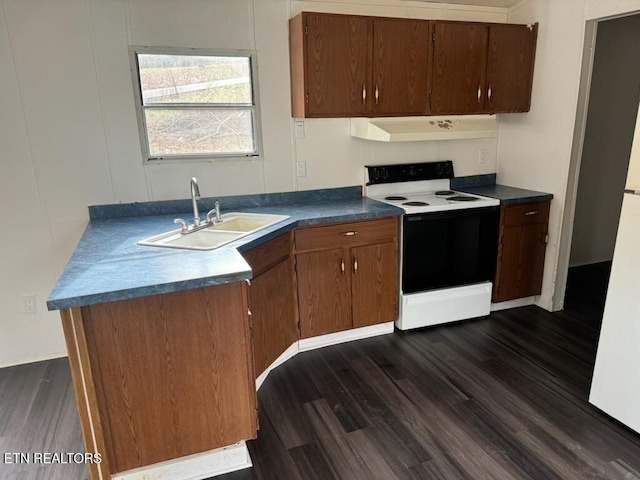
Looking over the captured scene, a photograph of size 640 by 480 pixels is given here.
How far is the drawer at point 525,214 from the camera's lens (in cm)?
323

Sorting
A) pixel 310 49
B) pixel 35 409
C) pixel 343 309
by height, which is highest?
pixel 310 49

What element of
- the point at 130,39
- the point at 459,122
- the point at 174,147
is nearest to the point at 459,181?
the point at 459,122

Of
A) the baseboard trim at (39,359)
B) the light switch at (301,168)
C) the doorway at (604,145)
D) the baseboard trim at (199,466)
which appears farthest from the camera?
the doorway at (604,145)

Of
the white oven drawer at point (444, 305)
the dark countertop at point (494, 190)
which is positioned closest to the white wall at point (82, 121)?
the white oven drawer at point (444, 305)

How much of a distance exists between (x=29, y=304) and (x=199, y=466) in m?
1.71

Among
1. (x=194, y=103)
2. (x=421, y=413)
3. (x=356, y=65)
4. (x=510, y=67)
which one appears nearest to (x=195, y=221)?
(x=194, y=103)

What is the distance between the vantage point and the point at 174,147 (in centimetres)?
289

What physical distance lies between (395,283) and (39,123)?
97.3 inches

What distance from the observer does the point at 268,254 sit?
2461 mm

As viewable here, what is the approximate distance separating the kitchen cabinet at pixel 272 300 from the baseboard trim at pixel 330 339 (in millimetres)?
83

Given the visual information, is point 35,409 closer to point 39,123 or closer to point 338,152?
point 39,123

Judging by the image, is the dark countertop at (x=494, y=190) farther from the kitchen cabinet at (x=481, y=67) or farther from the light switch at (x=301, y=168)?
the light switch at (x=301, y=168)

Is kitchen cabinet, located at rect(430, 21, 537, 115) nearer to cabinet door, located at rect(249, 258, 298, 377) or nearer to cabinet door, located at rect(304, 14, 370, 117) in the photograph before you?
cabinet door, located at rect(304, 14, 370, 117)

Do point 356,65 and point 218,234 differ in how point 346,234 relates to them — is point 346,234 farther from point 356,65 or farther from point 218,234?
point 356,65
